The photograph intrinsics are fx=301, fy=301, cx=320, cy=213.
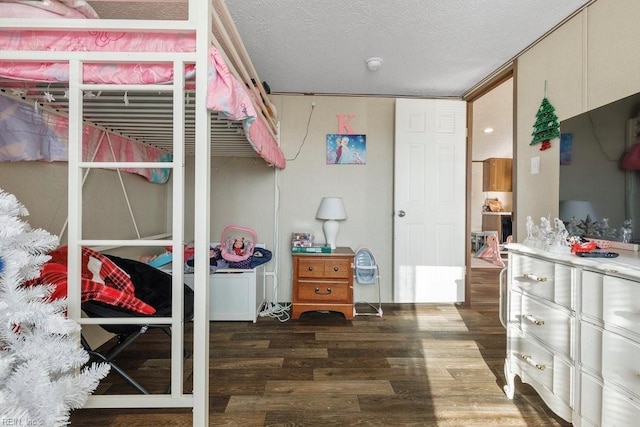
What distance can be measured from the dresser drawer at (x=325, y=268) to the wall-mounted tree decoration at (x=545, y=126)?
172cm

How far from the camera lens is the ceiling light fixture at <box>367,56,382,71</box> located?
240 centimetres

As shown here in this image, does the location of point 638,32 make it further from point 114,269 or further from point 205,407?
point 114,269

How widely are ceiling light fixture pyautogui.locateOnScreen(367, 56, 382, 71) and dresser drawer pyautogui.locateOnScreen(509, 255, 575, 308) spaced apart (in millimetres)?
1752

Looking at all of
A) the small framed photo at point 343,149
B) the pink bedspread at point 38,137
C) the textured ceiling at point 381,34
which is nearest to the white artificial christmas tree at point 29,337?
the pink bedspread at point 38,137

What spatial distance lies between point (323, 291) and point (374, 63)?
2.01 metres

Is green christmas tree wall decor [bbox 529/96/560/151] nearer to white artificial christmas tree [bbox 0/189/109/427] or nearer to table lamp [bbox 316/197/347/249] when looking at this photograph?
table lamp [bbox 316/197/347/249]

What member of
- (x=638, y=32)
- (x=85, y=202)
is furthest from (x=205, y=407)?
(x=638, y=32)

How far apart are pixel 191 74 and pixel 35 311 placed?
3.33 ft

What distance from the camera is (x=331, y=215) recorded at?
2.94 m

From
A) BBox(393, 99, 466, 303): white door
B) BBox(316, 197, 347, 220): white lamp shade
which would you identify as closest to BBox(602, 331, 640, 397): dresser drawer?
BBox(393, 99, 466, 303): white door

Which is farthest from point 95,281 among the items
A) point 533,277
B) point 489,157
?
point 489,157

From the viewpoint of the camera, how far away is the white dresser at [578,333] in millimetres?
1031

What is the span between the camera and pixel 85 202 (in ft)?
6.72

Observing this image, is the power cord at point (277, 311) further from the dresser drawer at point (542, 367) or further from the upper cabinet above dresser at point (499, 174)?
the upper cabinet above dresser at point (499, 174)
